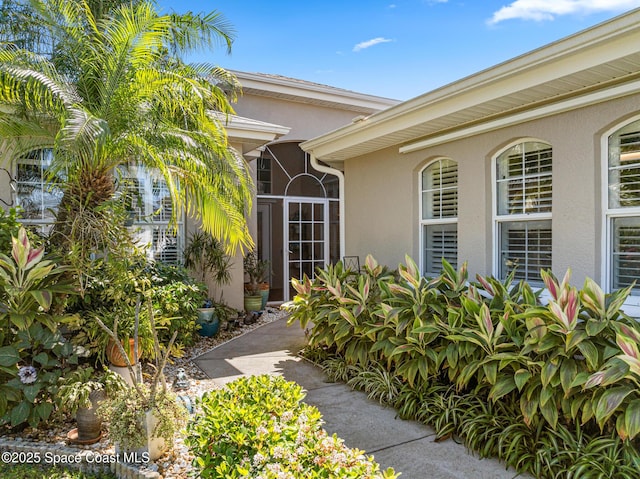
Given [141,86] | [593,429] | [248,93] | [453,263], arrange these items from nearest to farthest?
[593,429]
[141,86]
[453,263]
[248,93]

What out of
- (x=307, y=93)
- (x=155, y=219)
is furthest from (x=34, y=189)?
(x=307, y=93)

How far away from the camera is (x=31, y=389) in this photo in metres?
4.04

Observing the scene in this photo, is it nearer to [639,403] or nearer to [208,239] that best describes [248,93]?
[208,239]

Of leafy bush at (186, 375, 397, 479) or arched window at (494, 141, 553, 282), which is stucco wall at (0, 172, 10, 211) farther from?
arched window at (494, 141, 553, 282)

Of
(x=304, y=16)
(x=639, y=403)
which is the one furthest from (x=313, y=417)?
(x=304, y=16)

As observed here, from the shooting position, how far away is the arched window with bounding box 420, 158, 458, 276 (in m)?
6.68

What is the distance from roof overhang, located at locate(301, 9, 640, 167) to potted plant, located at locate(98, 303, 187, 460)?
4.27 m

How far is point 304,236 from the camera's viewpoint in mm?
11547

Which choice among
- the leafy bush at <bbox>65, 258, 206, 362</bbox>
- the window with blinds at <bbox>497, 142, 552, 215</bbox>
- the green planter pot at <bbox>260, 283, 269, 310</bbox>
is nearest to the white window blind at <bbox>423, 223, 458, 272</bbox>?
the window with blinds at <bbox>497, 142, 552, 215</bbox>

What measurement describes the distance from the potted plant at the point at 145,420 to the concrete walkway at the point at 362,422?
61.3 inches

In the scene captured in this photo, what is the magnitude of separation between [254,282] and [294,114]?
4571 mm

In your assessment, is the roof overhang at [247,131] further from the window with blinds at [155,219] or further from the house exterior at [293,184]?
the house exterior at [293,184]

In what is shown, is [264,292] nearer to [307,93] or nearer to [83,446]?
[307,93]

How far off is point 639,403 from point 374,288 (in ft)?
11.5
